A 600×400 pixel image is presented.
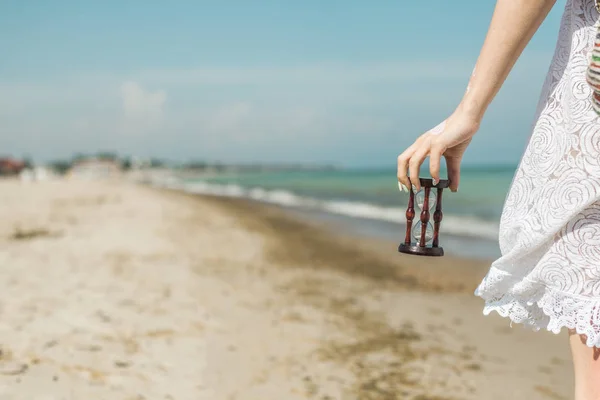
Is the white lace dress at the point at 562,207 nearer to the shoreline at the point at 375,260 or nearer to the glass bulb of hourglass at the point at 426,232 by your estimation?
the glass bulb of hourglass at the point at 426,232

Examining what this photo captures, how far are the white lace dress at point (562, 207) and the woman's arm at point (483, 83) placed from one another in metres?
0.12

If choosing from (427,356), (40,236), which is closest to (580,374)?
(427,356)

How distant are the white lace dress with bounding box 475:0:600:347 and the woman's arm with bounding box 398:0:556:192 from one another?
0.40ft

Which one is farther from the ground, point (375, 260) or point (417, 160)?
point (417, 160)

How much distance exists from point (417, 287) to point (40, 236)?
6.09 metres

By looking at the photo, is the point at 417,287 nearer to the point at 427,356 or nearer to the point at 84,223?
the point at 427,356

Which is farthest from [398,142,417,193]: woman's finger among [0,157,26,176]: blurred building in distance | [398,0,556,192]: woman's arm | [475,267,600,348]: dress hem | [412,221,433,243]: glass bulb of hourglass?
[0,157,26,176]: blurred building in distance

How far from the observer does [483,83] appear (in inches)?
50.1

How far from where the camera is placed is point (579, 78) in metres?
1.21

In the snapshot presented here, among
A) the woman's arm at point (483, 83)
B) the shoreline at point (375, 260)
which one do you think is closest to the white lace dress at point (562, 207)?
the woman's arm at point (483, 83)

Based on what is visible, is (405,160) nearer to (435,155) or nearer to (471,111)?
(435,155)

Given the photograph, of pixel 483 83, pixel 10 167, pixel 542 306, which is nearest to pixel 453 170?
pixel 483 83

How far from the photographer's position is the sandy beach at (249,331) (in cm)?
341

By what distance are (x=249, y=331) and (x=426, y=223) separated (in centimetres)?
333
